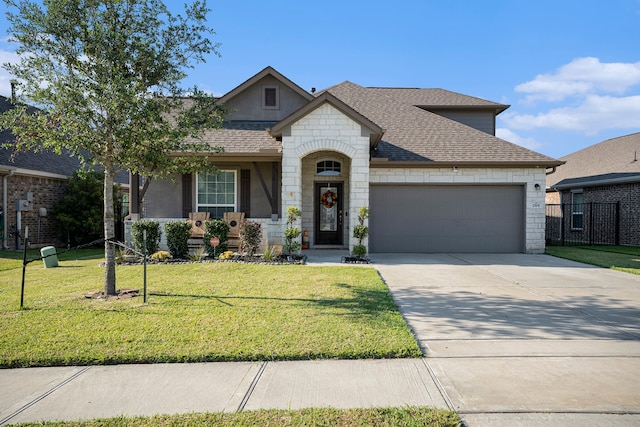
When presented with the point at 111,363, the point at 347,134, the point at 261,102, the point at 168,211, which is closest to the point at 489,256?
the point at 347,134

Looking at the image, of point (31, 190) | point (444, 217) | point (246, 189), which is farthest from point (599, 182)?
point (31, 190)

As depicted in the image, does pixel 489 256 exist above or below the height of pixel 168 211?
below

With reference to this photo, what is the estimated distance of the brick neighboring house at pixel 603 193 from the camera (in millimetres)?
17188

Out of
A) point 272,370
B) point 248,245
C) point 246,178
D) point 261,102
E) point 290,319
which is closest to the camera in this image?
point 272,370

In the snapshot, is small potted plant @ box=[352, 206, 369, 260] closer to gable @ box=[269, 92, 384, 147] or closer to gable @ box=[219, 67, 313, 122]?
gable @ box=[269, 92, 384, 147]

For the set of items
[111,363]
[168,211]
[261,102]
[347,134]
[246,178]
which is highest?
[261,102]

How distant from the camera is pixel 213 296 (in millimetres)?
7109

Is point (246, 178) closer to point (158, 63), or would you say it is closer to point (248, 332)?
point (158, 63)

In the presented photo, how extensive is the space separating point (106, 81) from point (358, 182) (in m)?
7.27

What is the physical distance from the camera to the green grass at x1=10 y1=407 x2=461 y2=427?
122 inches

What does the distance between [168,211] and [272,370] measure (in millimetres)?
10881

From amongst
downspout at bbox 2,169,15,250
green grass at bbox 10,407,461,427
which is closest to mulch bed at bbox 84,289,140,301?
green grass at bbox 10,407,461,427

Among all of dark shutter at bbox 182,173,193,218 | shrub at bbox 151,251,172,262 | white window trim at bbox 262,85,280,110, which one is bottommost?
shrub at bbox 151,251,172,262

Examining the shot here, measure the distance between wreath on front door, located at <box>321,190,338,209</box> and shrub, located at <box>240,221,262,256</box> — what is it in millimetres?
3290
